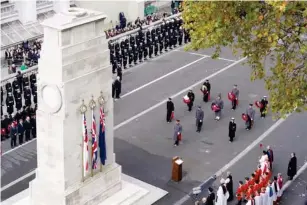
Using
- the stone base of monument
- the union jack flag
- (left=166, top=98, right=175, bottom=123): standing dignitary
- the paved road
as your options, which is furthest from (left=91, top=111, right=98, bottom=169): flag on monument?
(left=166, top=98, right=175, bottom=123): standing dignitary

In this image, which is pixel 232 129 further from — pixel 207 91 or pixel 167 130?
pixel 207 91

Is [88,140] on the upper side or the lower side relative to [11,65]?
upper

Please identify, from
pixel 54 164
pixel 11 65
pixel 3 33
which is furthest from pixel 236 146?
pixel 3 33

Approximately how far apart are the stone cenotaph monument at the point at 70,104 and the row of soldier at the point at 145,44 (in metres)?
9.39

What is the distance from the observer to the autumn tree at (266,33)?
14845mm

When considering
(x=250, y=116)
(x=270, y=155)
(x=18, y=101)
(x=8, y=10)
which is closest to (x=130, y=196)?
(x=270, y=155)

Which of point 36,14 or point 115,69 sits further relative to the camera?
point 36,14

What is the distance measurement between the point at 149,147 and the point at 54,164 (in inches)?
212

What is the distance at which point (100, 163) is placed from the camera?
57.2ft

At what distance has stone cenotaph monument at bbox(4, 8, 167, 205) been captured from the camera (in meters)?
15.8

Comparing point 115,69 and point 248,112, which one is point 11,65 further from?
point 248,112

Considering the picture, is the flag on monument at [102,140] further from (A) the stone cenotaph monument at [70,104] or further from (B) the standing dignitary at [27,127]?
(B) the standing dignitary at [27,127]

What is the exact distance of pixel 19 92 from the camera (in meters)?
23.8

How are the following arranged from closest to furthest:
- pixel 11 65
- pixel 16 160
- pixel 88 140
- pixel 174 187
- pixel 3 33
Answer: pixel 88 140 → pixel 174 187 → pixel 16 160 → pixel 11 65 → pixel 3 33
